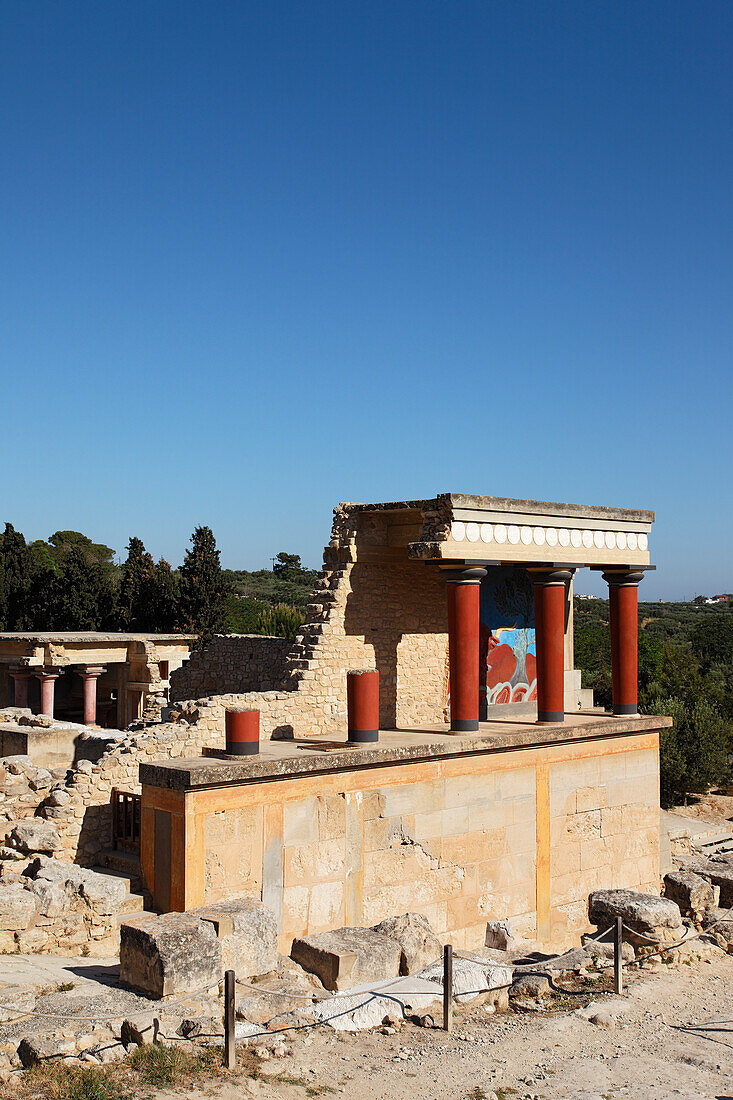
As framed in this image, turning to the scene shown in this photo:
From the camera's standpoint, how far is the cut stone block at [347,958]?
338 inches

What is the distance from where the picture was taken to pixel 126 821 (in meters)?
11.3

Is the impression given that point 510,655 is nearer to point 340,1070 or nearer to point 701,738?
point 340,1070

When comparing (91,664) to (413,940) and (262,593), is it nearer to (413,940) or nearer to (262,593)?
(413,940)

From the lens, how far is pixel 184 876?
9695 mm

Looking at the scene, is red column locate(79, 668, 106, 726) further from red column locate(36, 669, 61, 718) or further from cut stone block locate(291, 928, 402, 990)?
cut stone block locate(291, 928, 402, 990)

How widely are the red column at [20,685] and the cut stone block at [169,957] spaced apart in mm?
18952

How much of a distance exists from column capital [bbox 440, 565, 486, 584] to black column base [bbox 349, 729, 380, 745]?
2.58 metres

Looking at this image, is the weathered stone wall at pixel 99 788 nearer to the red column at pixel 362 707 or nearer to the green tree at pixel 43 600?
the red column at pixel 362 707

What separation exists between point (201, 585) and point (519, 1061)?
24.9m

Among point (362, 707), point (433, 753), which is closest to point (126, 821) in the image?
point (362, 707)

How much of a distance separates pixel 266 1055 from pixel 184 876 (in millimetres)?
2856

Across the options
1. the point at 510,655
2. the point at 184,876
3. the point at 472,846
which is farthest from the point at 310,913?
the point at 510,655

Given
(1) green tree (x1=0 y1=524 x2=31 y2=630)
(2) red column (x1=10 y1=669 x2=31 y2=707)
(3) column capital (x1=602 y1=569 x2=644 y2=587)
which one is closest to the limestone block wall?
(3) column capital (x1=602 y1=569 x2=644 y2=587)

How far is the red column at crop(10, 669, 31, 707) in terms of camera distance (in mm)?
25844
